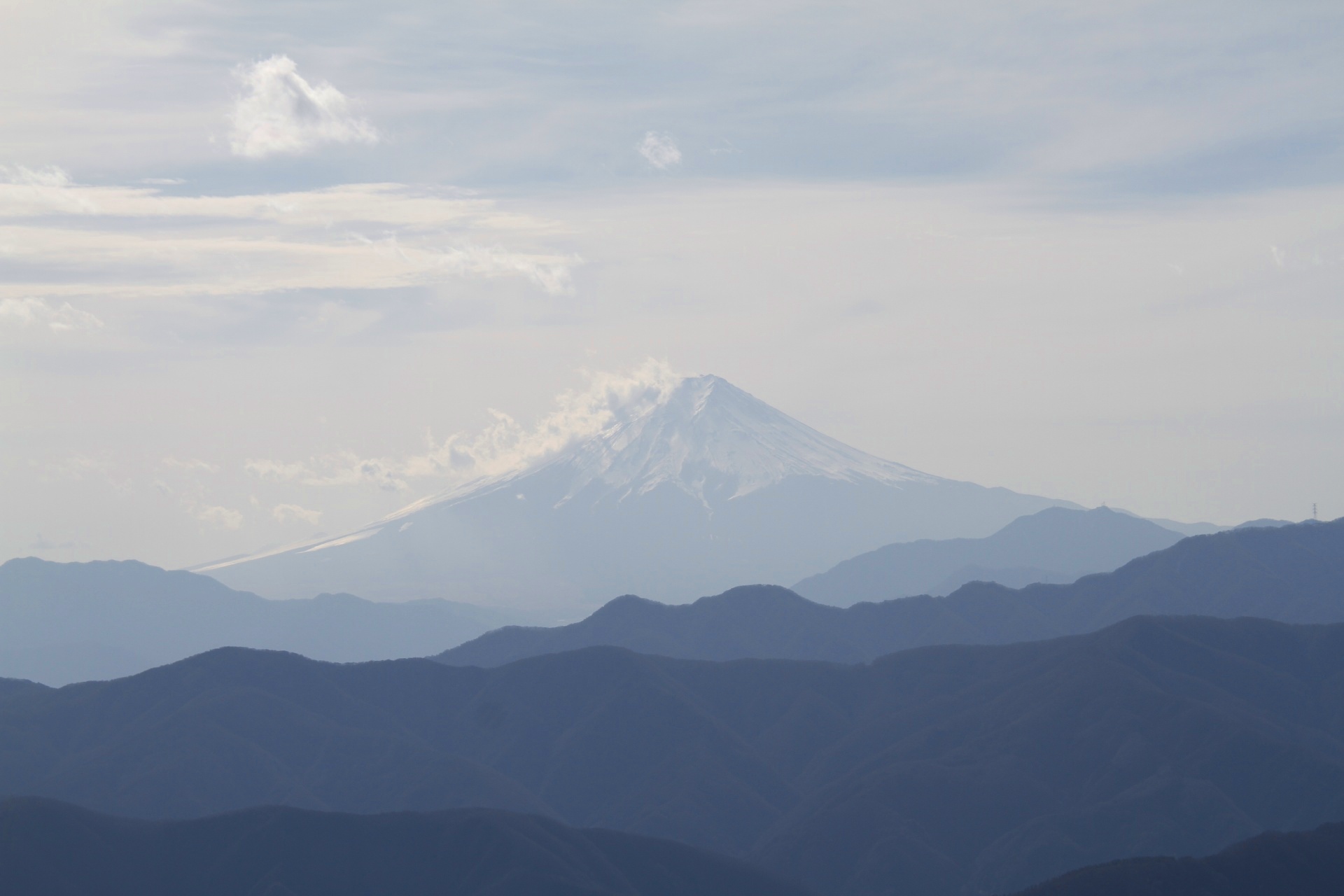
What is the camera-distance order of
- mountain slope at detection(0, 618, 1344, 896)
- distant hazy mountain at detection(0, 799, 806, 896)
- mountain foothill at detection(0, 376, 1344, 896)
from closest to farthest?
1. distant hazy mountain at detection(0, 799, 806, 896)
2. mountain foothill at detection(0, 376, 1344, 896)
3. mountain slope at detection(0, 618, 1344, 896)

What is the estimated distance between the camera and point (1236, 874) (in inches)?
2645

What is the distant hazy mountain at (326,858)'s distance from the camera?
257ft

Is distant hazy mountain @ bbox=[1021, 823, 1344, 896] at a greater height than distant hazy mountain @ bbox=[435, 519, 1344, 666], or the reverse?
distant hazy mountain @ bbox=[435, 519, 1344, 666]

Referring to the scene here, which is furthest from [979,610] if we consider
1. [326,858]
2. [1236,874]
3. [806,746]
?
[326,858]

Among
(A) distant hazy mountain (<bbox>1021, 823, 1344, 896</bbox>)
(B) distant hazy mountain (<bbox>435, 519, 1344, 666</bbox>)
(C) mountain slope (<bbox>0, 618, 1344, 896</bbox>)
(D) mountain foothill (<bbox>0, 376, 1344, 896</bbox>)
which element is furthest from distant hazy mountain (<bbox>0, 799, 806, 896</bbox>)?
→ (B) distant hazy mountain (<bbox>435, 519, 1344, 666</bbox>)

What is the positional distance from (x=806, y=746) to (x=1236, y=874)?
5798cm

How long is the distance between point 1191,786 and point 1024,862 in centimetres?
1200

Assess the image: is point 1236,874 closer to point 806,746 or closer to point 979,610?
point 806,746

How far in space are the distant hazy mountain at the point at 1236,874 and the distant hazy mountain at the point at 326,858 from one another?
24.1 m

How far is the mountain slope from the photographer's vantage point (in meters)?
95.2

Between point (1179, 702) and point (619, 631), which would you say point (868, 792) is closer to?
point (1179, 702)

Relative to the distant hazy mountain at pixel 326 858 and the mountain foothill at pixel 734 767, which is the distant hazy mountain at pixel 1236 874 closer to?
the mountain foothill at pixel 734 767

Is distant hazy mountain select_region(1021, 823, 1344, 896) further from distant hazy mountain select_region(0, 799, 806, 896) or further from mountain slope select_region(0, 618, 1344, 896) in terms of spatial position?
distant hazy mountain select_region(0, 799, 806, 896)

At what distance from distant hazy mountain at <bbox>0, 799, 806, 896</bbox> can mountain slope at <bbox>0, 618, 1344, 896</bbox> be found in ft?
57.9
